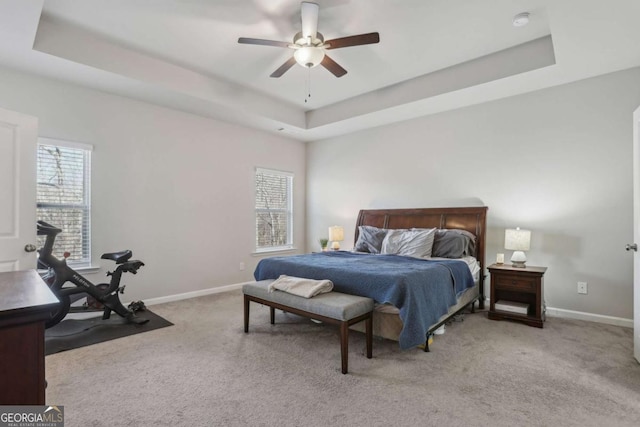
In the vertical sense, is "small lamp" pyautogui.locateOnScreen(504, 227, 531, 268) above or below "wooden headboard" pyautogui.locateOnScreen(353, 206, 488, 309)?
below

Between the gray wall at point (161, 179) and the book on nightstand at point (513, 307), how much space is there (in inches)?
142

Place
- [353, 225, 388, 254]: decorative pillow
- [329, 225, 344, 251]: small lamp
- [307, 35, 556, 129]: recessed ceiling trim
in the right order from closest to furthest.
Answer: [307, 35, 556, 129]: recessed ceiling trim
[353, 225, 388, 254]: decorative pillow
[329, 225, 344, 251]: small lamp

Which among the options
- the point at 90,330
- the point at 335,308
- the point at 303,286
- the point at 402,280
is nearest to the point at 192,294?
the point at 90,330

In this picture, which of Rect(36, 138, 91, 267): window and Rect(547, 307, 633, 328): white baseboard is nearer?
Rect(547, 307, 633, 328): white baseboard

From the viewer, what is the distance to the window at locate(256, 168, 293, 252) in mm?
5668

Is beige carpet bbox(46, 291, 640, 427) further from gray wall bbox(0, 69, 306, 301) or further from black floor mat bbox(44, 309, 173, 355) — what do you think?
gray wall bbox(0, 69, 306, 301)

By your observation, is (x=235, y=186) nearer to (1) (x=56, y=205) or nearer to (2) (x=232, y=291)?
(2) (x=232, y=291)

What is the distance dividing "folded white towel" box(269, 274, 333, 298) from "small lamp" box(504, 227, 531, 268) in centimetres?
223

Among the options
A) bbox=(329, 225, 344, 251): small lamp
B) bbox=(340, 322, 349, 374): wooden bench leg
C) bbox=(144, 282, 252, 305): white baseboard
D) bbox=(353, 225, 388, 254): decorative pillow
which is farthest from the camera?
bbox=(329, 225, 344, 251): small lamp

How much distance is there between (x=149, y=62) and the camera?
11.9 ft

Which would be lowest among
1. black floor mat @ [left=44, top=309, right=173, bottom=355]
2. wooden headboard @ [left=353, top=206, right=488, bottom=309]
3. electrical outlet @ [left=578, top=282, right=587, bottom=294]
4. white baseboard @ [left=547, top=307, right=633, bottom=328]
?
black floor mat @ [left=44, top=309, right=173, bottom=355]

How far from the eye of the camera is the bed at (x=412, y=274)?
2598mm

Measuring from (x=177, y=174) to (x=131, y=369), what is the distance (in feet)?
9.04

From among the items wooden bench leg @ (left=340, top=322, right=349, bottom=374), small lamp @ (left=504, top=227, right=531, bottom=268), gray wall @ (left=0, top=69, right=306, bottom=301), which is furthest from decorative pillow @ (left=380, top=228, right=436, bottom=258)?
gray wall @ (left=0, top=69, right=306, bottom=301)
